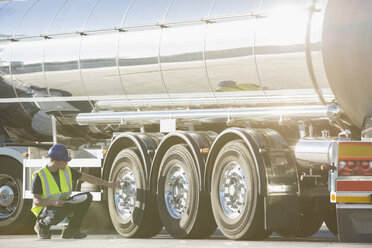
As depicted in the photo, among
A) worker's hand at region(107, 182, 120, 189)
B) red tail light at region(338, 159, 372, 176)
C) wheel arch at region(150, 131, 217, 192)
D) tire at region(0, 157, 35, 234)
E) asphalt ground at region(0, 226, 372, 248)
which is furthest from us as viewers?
tire at region(0, 157, 35, 234)

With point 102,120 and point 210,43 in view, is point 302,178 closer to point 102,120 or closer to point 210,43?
point 210,43

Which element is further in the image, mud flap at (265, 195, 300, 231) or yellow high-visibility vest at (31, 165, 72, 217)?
yellow high-visibility vest at (31, 165, 72, 217)

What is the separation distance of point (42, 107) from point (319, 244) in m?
5.87

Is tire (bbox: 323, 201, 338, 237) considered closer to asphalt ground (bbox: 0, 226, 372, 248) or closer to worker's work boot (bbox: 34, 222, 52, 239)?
asphalt ground (bbox: 0, 226, 372, 248)

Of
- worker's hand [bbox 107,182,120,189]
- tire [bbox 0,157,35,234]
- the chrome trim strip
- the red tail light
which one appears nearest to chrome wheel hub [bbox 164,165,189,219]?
the chrome trim strip

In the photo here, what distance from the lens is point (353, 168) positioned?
11477 millimetres

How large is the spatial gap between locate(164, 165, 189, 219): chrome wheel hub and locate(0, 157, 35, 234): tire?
139 inches

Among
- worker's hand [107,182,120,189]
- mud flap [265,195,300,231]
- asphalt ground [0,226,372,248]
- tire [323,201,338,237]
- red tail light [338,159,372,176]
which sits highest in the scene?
red tail light [338,159,372,176]

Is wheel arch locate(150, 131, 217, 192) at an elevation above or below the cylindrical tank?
below

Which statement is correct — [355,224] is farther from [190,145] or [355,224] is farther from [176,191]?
[176,191]

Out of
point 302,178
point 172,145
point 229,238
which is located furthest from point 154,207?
point 302,178

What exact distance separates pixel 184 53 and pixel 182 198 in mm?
1902

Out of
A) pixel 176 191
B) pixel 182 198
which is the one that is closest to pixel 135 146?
pixel 176 191

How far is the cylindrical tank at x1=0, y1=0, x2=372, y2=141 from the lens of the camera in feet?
38.6
